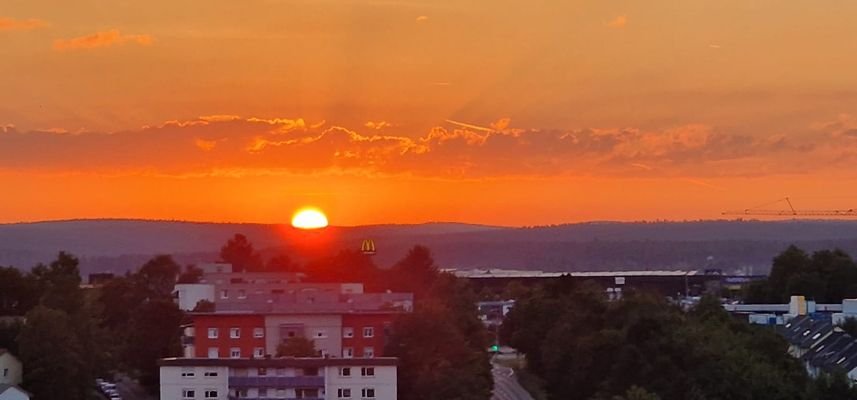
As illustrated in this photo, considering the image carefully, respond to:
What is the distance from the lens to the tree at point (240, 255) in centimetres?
10550

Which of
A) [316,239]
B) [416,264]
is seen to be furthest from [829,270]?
[316,239]

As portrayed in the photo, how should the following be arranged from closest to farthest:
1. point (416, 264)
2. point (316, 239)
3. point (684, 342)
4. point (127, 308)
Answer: point (684, 342)
point (127, 308)
point (416, 264)
point (316, 239)

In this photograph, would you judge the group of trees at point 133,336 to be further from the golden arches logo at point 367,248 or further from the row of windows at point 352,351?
the golden arches logo at point 367,248

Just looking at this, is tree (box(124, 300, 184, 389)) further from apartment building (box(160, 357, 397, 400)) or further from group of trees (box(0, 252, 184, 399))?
apartment building (box(160, 357, 397, 400))

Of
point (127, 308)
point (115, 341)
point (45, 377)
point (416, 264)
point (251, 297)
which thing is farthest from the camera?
point (416, 264)

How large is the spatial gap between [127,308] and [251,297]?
9.48 meters

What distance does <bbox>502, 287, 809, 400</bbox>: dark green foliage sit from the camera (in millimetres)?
37562

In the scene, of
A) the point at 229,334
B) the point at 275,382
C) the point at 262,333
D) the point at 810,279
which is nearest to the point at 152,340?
the point at 229,334

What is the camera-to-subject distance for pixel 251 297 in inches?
→ 2329

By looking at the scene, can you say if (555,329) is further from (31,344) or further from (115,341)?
(31,344)

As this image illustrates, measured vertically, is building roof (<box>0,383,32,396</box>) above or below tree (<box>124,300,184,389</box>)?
below

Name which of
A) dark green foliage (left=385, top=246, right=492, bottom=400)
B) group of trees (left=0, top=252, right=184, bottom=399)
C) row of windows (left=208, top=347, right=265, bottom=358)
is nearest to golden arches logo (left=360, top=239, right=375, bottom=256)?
group of trees (left=0, top=252, right=184, bottom=399)

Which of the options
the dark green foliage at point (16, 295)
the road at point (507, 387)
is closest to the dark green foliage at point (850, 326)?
the road at point (507, 387)

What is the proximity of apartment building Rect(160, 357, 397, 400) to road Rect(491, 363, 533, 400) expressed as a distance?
38.6 ft
